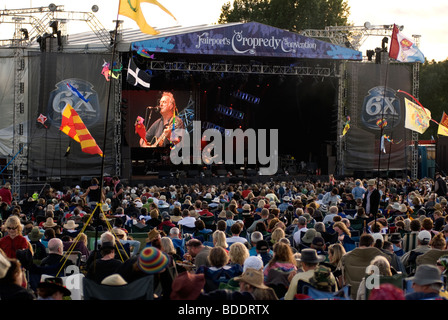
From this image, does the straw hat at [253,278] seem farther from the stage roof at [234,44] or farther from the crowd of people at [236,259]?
the stage roof at [234,44]

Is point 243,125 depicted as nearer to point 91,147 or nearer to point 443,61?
point 91,147

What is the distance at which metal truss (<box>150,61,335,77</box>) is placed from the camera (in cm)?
2952

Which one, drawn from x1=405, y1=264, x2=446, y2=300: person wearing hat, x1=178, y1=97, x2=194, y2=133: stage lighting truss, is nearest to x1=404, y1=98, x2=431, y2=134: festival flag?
x1=405, y1=264, x2=446, y2=300: person wearing hat

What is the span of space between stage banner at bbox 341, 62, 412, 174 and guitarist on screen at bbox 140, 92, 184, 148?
27.3 ft

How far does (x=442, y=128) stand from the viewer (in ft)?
74.6

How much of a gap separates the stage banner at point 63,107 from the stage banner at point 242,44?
2.56 metres

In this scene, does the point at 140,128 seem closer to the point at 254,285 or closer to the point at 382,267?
the point at 382,267

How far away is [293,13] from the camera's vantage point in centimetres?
5619

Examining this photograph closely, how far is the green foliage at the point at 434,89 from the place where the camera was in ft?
→ 183

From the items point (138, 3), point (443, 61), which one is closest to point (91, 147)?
point (138, 3)

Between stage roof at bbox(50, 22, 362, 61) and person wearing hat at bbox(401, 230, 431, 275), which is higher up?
stage roof at bbox(50, 22, 362, 61)

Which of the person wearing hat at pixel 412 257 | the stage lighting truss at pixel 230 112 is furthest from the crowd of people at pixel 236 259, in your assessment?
the stage lighting truss at pixel 230 112

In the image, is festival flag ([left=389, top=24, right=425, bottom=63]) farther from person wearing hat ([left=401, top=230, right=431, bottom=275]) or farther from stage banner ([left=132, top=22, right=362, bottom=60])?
person wearing hat ([left=401, top=230, right=431, bottom=275])

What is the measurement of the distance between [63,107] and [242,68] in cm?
782
